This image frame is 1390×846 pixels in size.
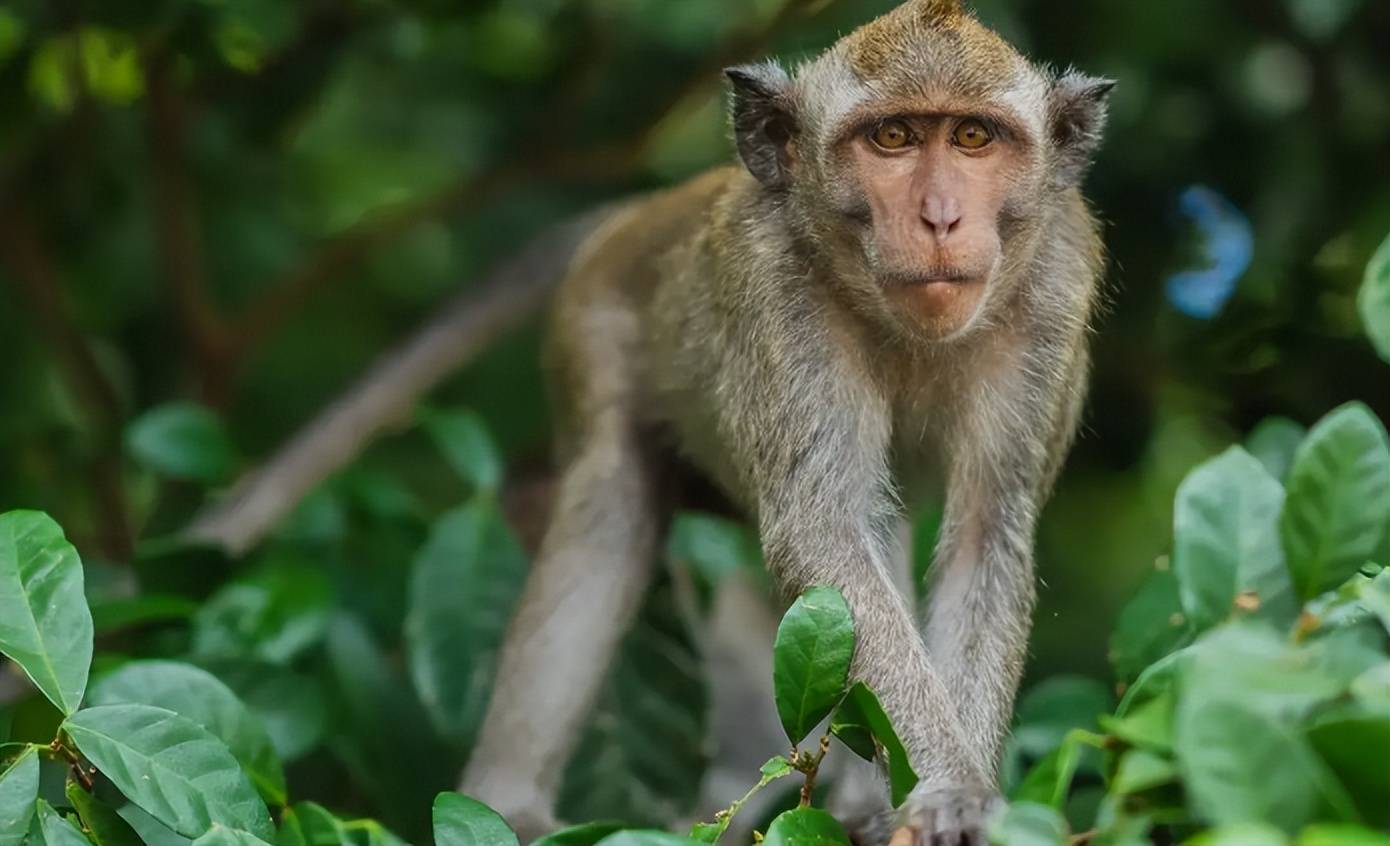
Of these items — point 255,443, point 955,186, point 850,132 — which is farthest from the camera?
point 255,443

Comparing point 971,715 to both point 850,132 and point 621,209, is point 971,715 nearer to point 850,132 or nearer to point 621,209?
point 850,132

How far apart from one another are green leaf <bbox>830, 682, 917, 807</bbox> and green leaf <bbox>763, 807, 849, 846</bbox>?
22 cm

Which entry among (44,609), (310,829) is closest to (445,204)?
(310,829)

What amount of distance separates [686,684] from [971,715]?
1893 millimetres

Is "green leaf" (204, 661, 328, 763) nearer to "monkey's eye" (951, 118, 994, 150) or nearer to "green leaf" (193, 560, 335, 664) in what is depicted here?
"green leaf" (193, 560, 335, 664)

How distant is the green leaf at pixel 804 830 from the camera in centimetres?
286

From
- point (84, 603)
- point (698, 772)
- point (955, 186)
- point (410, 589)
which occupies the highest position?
point (955, 186)

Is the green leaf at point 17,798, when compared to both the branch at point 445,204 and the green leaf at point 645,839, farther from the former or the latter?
the branch at point 445,204

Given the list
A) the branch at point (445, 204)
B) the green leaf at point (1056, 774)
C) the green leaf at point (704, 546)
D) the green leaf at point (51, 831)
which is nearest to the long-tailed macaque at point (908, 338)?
the green leaf at point (1056, 774)

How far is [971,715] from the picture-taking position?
4195mm

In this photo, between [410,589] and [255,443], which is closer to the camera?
[410,589]

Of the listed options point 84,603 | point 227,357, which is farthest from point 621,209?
point 84,603

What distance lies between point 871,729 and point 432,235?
6.46m

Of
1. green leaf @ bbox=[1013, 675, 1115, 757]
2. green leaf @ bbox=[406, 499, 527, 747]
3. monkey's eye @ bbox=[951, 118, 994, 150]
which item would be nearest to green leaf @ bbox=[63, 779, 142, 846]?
green leaf @ bbox=[406, 499, 527, 747]
